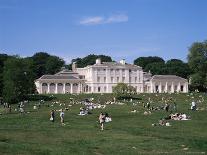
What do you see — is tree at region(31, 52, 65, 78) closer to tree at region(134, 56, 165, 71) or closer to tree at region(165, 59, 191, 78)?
tree at region(134, 56, 165, 71)

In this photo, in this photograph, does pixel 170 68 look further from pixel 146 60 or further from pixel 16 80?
pixel 16 80

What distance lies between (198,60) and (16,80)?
34.0 metres

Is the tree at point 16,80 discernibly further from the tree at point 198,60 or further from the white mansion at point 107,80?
the white mansion at point 107,80

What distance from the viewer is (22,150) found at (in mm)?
21094

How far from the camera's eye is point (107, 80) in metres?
135

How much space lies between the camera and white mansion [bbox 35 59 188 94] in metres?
130

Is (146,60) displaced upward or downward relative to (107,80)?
upward

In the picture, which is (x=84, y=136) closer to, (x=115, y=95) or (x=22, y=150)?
(x=22, y=150)

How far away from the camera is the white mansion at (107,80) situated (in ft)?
426

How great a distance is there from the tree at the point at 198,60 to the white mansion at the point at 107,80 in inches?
1536

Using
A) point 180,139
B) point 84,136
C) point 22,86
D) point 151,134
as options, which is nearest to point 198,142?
point 180,139

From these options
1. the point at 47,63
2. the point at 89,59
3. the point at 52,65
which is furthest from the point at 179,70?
the point at 47,63

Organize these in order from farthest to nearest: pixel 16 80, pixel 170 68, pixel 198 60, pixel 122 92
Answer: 1. pixel 170 68
2. pixel 122 92
3. pixel 198 60
4. pixel 16 80

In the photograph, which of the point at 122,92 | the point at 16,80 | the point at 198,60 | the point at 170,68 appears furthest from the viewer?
the point at 170,68
